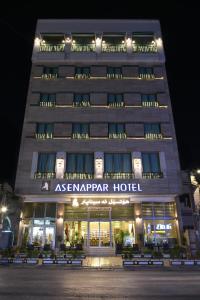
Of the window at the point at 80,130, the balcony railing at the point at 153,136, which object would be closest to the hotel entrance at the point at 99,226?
the window at the point at 80,130

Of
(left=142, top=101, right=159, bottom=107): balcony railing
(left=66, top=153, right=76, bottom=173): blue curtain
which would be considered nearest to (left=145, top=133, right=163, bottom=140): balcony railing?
(left=142, top=101, right=159, bottom=107): balcony railing

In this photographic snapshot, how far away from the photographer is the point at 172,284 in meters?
11.7

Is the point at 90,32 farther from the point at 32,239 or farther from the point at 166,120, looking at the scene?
the point at 32,239

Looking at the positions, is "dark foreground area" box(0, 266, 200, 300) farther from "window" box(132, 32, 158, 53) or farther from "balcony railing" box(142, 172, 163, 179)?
"window" box(132, 32, 158, 53)

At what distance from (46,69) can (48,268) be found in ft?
76.0

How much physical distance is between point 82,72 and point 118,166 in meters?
12.7

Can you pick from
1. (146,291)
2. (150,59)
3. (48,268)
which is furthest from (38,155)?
(146,291)

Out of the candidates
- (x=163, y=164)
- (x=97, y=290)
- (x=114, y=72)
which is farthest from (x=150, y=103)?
(x=97, y=290)

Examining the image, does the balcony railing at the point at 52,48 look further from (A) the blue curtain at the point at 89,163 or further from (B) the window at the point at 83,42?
(A) the blue curtain at the point at 89,163

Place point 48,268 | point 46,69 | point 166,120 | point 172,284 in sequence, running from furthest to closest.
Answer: point 46,69 < point 166,120 < point 48,268 < point 172,284

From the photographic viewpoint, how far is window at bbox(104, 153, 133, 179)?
2747 centimetres

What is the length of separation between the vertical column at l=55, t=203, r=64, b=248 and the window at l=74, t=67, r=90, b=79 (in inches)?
596

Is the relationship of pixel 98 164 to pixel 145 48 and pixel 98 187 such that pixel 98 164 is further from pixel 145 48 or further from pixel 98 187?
pixel 145 48

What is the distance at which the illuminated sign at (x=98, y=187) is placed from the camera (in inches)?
1013
